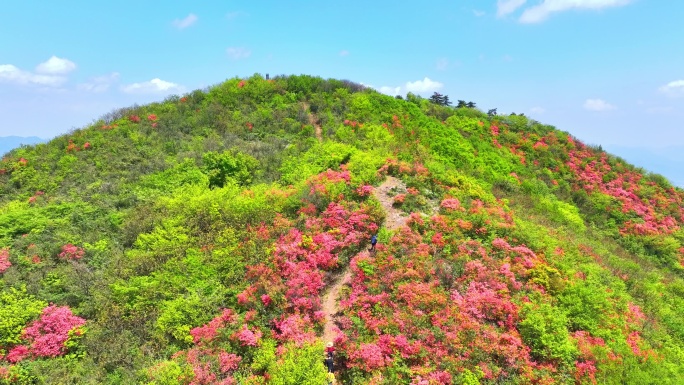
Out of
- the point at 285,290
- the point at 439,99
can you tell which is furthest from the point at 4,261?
the point at 439,99

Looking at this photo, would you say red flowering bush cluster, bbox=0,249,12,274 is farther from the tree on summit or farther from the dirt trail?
the tree on summit

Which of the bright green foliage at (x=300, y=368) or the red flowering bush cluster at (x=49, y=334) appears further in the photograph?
the red flowering bush cluster at (x=49, y=334)

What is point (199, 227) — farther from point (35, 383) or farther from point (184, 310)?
point (35, 383)

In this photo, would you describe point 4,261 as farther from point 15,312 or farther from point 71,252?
point 15,312

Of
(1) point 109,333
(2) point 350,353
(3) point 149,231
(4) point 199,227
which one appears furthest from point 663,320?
(3) point 149,231

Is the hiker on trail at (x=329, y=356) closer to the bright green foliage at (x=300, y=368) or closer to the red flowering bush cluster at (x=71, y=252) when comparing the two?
the bright green foliage at (x=300, y=368)

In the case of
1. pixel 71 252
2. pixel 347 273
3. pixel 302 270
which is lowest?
pixel 347 273

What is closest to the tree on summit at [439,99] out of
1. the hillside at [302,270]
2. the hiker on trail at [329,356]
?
the hillside at [302,270]
